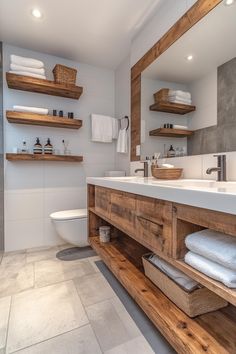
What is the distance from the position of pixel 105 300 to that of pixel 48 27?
92.6 inches

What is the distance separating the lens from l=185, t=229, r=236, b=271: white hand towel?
0.62 meters

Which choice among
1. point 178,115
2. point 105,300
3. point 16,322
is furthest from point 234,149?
point 16,322

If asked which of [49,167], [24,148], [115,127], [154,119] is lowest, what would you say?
[49,167]

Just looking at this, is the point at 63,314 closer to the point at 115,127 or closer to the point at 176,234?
the point at 176,234

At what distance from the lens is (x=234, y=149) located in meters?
1.11

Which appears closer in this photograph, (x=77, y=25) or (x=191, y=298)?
(x=191, y=298)

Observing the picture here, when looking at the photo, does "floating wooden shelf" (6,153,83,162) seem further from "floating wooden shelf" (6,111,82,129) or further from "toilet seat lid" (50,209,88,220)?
"toilet seat lid" (50,209,88,220)

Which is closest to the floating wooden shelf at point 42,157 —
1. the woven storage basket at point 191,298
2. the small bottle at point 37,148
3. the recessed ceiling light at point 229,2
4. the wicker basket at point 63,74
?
the small bottle at point 37,148

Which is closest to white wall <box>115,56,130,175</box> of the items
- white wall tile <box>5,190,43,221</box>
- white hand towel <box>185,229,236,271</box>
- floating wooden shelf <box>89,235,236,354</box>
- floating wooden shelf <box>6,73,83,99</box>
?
floating wooden shelf <box>6,73,83,99</box>

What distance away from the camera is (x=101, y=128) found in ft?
8.21

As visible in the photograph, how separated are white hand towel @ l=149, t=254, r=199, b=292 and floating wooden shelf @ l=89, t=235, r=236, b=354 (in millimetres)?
104

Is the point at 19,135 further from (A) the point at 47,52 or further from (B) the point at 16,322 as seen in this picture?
(B) the point at 16,322

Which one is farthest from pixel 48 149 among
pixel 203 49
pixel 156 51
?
pixel 203 49

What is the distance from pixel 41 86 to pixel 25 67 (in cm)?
21
